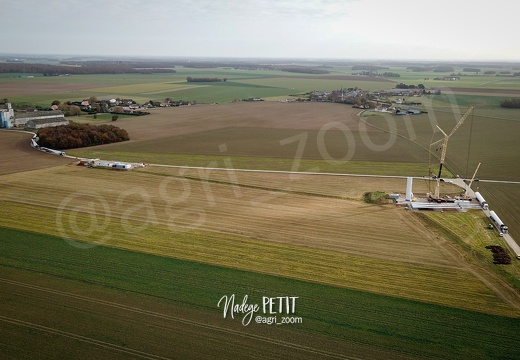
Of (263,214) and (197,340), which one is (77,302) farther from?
(263,214)

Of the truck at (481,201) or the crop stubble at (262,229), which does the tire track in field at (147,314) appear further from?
the truck at (481,201)

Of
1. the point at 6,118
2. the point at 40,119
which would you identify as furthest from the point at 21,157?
the point at 6,118

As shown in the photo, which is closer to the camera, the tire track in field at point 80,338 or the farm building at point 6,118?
the tire track in field at point 80,338

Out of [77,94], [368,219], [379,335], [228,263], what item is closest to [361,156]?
[368,219]

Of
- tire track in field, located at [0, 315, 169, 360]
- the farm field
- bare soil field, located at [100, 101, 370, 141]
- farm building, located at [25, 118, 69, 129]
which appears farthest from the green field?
farm building, located at [25, 118, 69, 129]


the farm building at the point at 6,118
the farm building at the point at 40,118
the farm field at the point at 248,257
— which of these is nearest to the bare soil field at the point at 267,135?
the farm field at the point at 248,257

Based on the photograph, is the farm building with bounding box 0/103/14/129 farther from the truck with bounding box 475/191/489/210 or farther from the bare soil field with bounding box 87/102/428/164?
the truck with bounding box 475/191/489/210
